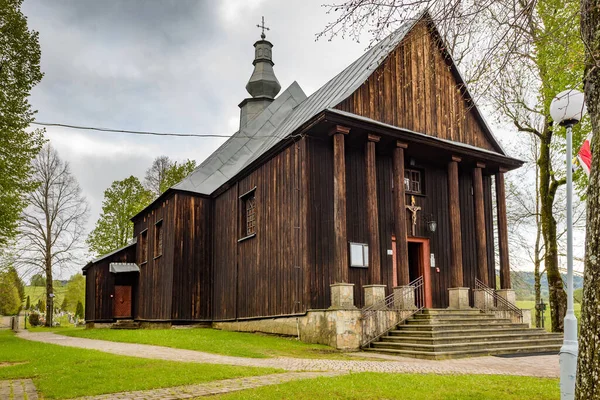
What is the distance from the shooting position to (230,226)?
2006 cm

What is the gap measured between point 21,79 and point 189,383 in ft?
50.5

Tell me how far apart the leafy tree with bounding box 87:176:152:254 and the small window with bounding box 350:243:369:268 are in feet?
85.8

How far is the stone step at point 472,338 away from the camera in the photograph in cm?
1199

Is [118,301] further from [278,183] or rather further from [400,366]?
[400,366]

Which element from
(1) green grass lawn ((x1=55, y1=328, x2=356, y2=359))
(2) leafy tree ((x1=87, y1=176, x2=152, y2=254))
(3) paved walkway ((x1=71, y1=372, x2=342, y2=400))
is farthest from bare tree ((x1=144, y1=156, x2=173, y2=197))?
(3) paved walkway ((x1=71, y1=372, x2=342, y2=400))

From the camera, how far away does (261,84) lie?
2750cm

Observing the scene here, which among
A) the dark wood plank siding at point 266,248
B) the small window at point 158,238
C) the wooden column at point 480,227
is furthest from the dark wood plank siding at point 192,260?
the wooden column at point 480,227

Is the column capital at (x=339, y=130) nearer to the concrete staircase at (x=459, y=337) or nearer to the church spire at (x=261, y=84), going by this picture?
the concrete staircase at (x=459, y=337)

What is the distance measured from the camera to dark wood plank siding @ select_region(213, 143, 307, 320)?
1516cm

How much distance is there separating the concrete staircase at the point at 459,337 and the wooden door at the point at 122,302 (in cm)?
1861

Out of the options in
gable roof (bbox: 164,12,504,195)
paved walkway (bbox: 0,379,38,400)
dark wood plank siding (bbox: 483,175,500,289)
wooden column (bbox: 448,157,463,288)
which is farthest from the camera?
gable roof (bbox: 164,12,504,195)

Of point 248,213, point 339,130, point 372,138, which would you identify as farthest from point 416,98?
point 248,213

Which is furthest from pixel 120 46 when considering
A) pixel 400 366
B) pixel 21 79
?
pixel 21 79

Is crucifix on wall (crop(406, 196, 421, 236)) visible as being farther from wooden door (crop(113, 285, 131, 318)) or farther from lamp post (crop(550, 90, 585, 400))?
wooden door (crop(113, 285, 131, 318))
